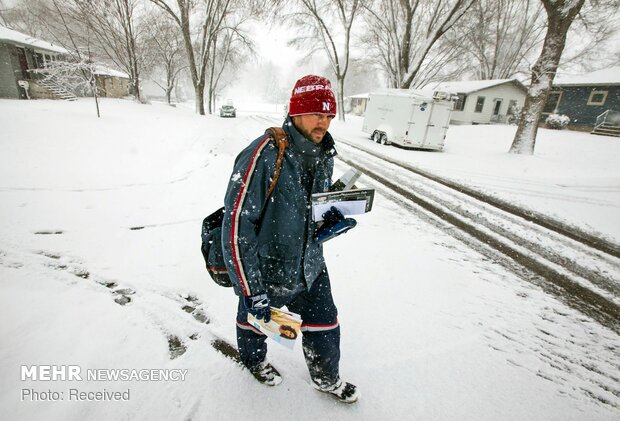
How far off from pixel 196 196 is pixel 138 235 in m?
1.70

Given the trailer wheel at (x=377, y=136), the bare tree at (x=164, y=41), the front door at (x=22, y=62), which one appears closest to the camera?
the trailer wheel at (x=377, y=136)

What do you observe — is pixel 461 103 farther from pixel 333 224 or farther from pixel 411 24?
pixel 333 224

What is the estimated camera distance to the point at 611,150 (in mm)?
13469

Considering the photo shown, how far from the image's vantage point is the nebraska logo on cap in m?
1.57

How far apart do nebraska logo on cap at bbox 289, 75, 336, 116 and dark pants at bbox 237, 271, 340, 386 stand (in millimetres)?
1035

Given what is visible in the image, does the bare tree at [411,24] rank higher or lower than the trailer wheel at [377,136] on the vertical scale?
higher

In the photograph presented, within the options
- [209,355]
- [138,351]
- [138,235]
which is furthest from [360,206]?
[138,235]

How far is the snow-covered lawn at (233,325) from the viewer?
1.93 m

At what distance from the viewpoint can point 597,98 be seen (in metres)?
22.7

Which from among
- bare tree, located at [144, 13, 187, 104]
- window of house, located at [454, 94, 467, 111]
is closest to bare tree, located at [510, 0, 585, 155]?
window of house, located at [454, 94, 467, 111]

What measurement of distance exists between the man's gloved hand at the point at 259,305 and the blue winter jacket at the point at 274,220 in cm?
3

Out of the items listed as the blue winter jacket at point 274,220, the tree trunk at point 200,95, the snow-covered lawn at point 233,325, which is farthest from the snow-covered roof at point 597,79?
the blue winter jacket at point 274,220

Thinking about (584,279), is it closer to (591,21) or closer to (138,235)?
(138,235)

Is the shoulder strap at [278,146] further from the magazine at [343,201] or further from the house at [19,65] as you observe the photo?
the house at [19,65]
